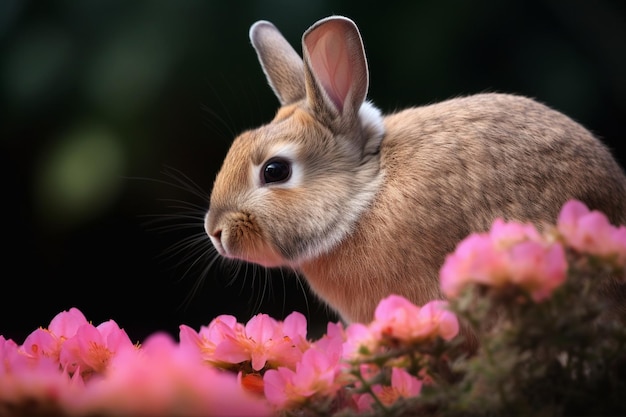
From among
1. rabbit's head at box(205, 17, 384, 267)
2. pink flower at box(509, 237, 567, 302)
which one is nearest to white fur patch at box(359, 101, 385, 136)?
rabbit's head at box(205, 17, 384, 267)

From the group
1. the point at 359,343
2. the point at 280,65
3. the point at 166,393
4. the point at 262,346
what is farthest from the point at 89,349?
the point at 280,65

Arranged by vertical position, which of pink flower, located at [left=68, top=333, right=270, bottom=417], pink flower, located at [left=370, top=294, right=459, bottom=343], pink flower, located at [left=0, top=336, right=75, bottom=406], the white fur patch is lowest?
pink flower, located at [left=370, top=294, right=459, bottom=343]

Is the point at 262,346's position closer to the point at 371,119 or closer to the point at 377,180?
the point at 377,180

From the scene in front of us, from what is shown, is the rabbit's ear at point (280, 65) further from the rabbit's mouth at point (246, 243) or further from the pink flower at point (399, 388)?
the pink flower at point (399, 388)

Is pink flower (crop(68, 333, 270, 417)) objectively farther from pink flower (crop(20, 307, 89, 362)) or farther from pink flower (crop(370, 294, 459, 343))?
pink flower (crop(20, 307, 89, 362))

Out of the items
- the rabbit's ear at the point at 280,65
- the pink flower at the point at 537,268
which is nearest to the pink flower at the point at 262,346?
the pink flower at the point at 537,268

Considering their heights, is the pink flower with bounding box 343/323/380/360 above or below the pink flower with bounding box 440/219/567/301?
below
